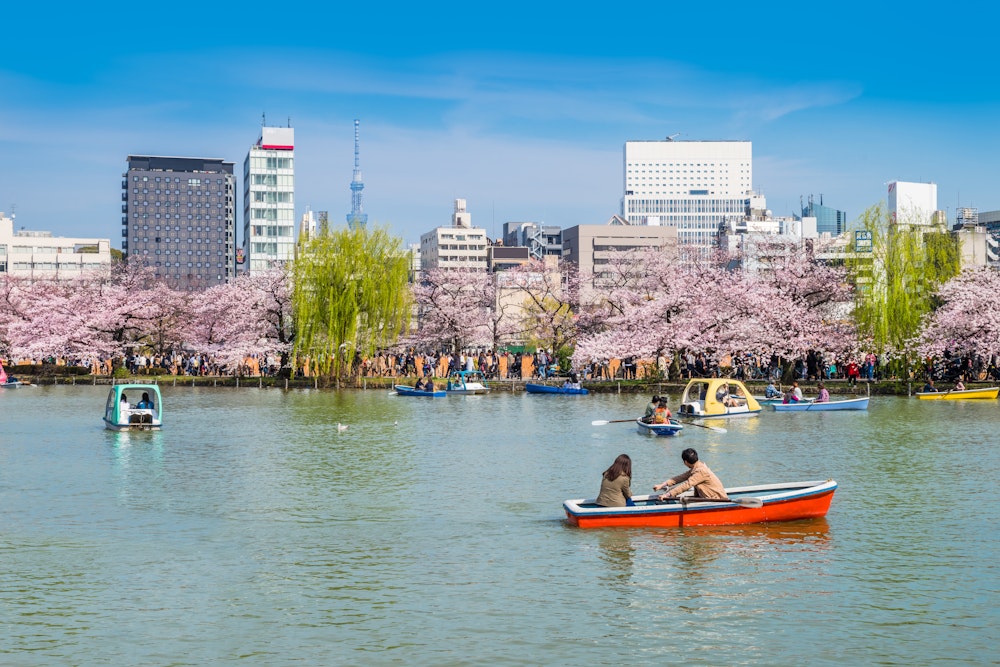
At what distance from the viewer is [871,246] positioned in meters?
70.4

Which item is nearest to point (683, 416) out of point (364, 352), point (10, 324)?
point (364, 352)

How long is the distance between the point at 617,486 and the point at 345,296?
5305 cm

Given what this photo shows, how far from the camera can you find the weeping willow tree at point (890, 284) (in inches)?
2702

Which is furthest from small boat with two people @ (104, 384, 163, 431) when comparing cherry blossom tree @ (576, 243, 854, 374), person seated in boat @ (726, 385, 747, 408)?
cherry blossom tree @ (576, 243, 854, 374)

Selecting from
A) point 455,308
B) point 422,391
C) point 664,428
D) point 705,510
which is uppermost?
point 455,308

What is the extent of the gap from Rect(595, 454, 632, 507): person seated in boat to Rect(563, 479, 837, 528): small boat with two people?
0.24 m

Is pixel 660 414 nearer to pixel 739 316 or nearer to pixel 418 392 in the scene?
pixel 418 392

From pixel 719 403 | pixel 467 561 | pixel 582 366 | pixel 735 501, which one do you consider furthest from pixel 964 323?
pixel 467 561

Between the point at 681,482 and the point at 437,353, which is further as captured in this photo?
the point at 437,353

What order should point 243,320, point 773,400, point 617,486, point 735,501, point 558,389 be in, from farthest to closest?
point 243,320, point 558,389, point 773,400, point 735,501, point 617,486

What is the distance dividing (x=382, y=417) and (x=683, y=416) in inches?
528

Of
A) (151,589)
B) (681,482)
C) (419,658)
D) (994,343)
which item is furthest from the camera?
(994,343)

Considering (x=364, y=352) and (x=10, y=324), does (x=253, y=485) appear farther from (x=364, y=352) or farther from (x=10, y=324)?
(x=10, y=324)

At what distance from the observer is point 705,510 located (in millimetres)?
23031
